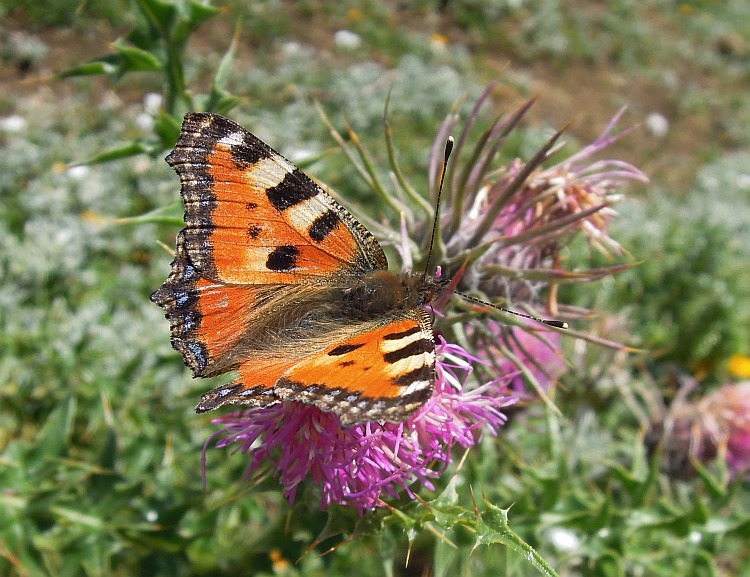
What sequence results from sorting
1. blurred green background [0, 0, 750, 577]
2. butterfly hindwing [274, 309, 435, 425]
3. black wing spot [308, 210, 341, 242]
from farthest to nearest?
blurred green background [0, 0, 750, 577] < black wing spot [308, 210, 341, 242] < butterfly hindwing [274, 309, 435, 425]

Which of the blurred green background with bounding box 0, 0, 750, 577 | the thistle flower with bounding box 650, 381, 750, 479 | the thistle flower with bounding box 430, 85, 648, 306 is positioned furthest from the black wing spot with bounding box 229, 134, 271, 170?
the thistle flower with bounding box 650, 381, 750, 479

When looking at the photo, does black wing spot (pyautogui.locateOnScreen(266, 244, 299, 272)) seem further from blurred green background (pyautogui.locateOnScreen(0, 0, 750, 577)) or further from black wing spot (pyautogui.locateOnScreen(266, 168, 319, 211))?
blurred green background (pyautogui.locateOnScreen(0, 0, 750, 577))

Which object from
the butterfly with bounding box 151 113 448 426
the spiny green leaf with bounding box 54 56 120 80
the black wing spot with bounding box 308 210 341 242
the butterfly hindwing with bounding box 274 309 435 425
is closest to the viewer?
the butterfly hindwing with bounding box 274 309 435 425

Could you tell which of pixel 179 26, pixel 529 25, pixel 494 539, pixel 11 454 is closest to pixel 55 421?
pixel 11 454

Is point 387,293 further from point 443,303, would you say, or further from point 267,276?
point 267,276

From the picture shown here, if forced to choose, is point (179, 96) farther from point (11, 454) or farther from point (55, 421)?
point (11, 454)

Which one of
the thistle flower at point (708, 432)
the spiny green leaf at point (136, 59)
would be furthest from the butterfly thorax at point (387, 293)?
the thistle flower at point (708, 432)

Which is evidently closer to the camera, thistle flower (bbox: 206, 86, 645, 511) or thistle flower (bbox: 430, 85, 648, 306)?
thistle flower (bbox: 206, 86, 645, 511)
